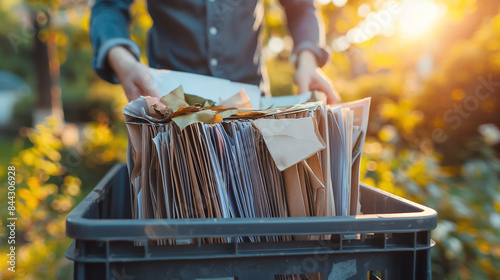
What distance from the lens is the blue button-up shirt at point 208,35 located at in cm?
134

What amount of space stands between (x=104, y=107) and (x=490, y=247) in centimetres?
1410

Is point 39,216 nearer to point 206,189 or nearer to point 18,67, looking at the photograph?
point 206,189

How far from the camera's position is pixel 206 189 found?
71 centimetres

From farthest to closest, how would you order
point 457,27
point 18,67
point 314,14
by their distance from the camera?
point 18,67 < point 457,27 < point 314,14

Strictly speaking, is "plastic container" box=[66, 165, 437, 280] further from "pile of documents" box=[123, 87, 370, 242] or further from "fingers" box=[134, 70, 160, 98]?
"fingers" box=[134, 70, 160, 98]

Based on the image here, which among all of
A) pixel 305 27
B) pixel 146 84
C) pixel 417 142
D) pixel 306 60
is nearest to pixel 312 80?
pixel 306 60

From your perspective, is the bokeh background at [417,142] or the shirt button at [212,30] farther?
the bokeh background at [417,142]

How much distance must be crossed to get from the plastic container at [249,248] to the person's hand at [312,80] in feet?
1.77

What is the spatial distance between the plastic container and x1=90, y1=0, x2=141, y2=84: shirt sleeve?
0.55 metres

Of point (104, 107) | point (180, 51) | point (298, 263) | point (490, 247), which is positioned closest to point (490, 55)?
point (490, 247)

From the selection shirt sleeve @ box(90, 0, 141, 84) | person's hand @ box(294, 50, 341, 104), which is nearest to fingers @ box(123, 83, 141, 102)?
shirt sleeve @ box(90, 0, 141, 84)

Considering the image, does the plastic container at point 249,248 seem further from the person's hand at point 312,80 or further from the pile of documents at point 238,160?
the person's hand at point 312,80

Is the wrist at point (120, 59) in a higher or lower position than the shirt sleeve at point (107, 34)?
lower

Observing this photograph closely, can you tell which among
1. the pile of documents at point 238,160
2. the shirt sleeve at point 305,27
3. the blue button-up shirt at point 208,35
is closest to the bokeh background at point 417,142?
the shirt sleeve at point 305,27
